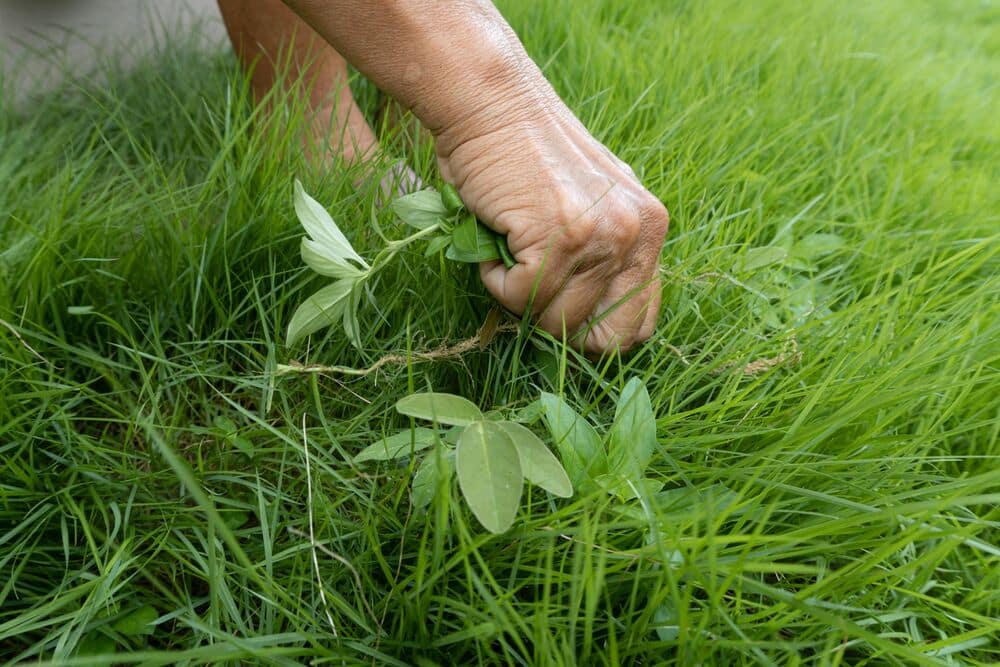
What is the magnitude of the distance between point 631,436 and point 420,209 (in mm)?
409

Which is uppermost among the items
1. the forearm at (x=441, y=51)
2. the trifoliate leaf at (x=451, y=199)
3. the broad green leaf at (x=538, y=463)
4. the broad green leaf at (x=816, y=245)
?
the forearm at (x=441, y=51)

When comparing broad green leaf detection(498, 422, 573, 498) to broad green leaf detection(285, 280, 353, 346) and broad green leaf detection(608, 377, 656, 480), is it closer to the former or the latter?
broad green leaf detection(608, 377, 656, 480)

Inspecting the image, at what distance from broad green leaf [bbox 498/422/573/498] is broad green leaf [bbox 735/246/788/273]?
2.03 feet

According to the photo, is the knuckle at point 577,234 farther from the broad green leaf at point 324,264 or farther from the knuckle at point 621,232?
the broad green leaf at point 324,264

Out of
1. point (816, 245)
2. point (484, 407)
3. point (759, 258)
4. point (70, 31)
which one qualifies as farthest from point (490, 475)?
point (70, 31)

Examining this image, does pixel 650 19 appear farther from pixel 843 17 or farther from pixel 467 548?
pixel 467 548

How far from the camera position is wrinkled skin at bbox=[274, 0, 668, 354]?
2.95 feet

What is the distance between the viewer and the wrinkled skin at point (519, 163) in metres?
0.90

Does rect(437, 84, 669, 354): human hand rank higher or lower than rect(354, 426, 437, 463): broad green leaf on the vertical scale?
higher

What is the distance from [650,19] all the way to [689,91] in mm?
586

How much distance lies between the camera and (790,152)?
1604 millimetres

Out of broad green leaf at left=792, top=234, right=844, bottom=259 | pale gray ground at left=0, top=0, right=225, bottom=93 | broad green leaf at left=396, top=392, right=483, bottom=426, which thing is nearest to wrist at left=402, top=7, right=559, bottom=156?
broad green leaf at left=396, top=392, right=483, bottom=426

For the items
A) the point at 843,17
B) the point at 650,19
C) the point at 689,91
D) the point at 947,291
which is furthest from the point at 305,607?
the point at 843,17

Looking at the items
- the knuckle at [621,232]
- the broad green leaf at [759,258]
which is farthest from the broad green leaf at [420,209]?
the broad green leaf at [759,258]
